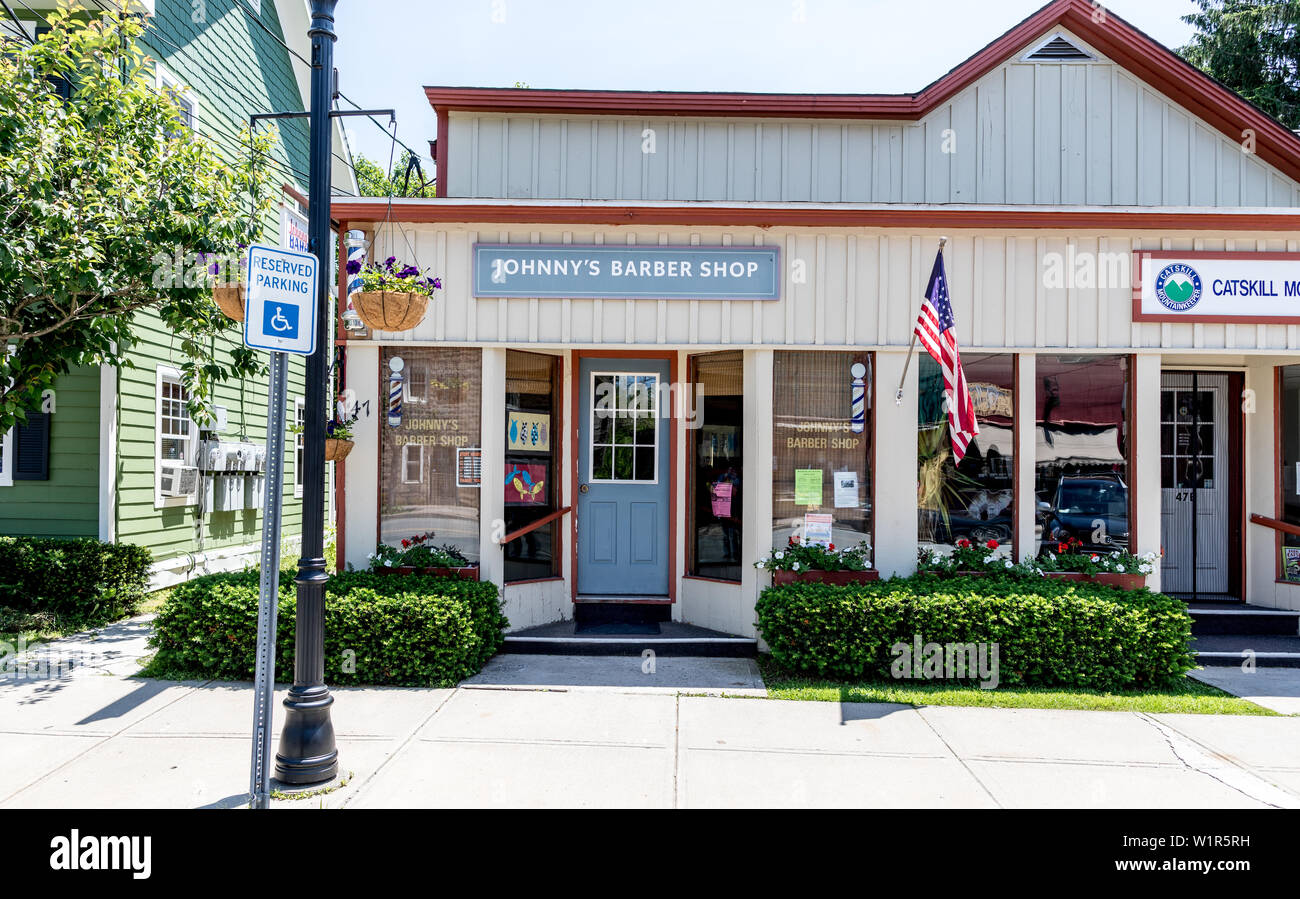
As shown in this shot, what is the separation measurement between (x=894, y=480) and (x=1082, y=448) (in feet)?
6.07

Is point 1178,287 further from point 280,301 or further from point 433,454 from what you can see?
point 280,301

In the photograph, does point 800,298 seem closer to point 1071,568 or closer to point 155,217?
point 1071,568

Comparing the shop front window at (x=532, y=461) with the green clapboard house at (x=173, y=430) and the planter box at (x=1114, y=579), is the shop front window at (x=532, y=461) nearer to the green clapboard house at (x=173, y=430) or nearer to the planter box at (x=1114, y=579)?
the green clapboard house at (x=173, y=430)

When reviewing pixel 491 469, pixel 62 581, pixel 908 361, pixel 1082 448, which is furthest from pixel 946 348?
pixel 62 581

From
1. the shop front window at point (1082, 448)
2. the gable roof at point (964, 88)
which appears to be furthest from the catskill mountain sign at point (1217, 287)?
the gable roof at point (964, 88)

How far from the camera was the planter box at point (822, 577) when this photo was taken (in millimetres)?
7332

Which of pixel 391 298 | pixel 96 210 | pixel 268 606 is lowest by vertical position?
pixel 268 606

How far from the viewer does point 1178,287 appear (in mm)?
7590

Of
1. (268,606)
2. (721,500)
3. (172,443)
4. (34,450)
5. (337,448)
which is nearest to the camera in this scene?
(268,606)

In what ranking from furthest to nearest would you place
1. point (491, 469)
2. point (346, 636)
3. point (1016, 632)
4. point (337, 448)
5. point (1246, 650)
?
point (491, 469), point (1246, 650), point (337, 448), point (1016, 632), point (346, 636)

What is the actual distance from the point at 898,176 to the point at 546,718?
6.24 meters

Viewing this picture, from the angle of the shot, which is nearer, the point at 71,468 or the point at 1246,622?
the point at 1246,622

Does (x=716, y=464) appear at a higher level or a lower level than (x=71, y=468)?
higher

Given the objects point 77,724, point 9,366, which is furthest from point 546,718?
point 9,366
